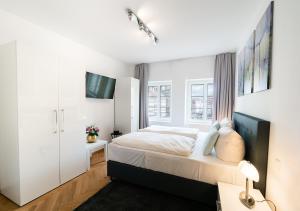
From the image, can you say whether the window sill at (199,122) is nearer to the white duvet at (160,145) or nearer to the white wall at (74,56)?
the white duvet at (160,145)

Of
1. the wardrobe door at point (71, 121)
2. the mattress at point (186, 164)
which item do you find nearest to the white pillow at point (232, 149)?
the mattress at point (186, 164)

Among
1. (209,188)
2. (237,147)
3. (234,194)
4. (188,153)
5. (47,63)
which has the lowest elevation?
(209,188)

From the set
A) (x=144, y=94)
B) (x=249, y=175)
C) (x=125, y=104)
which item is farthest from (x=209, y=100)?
(x=249, y=175)

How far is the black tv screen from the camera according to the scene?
11.5ft

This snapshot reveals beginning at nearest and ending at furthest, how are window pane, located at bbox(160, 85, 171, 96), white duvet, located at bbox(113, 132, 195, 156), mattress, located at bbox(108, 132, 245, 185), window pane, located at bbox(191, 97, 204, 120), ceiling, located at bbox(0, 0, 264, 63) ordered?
Answer: 1. mattress, located at bbox(108, 132, 245, 185)
2. ceiling, located at bbox(0, 0, 264, 63)
3. white duvet, located at bbox(113, 132, 195, 156)
4. window pane, located at bbox(191, 97, 204, 120)
5. window pane, located at bbox(160, 85, 171, 96)

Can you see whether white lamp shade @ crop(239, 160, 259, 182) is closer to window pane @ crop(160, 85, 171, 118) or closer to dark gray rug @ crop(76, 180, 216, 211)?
dark gray rug @ crop(76, 180, 216, 211)

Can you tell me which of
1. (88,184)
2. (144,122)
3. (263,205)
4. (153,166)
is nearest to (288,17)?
(263,205)

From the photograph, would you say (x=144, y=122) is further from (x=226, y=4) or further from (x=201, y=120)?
(x=226, y=4)

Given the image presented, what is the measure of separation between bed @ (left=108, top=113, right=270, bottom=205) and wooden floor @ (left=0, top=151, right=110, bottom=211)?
0.34 meters

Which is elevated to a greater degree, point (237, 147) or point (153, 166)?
point (237, 147)

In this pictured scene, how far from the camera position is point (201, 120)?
14.6ft

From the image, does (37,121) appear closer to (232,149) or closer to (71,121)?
(71,121)

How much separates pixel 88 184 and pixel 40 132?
3.66 feet

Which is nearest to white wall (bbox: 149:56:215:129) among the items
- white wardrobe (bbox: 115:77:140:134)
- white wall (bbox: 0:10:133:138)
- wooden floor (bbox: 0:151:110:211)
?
white wardrobe (bbox: 115:77:140:134)
